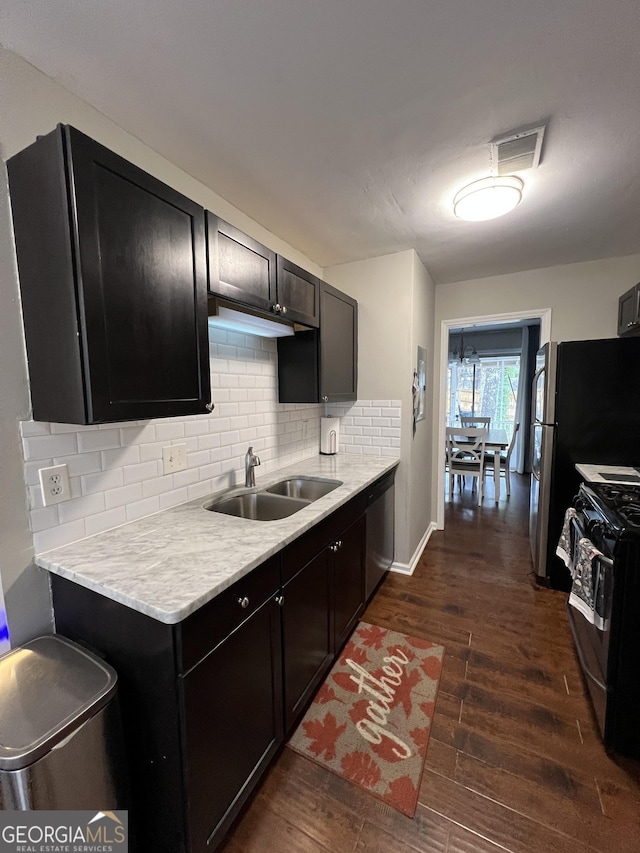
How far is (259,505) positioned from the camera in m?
1.90

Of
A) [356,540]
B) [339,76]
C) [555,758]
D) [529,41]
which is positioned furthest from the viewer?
[356,540]

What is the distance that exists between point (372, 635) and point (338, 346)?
6.13ft

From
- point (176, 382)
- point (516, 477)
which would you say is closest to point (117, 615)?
point (176, 382)

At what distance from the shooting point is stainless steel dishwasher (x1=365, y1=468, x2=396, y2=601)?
7.15 ft

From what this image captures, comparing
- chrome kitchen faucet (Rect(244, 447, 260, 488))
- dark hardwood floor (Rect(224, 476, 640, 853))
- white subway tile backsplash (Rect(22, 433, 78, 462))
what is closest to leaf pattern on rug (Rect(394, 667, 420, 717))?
dark hardwood floor (Rect(224, 476, 640, 853))

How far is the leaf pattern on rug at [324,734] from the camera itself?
54.3 inches

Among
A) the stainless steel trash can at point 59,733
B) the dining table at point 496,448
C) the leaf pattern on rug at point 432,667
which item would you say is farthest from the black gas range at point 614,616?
the dining table at point 496,448

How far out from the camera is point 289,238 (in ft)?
7.56

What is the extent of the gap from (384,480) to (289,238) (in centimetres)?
179

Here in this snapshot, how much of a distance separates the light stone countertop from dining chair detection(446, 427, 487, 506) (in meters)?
3.27

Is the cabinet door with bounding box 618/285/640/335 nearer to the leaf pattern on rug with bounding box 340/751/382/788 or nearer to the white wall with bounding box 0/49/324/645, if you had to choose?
the leaf pattern on rug with bounding box 340/751/382/788

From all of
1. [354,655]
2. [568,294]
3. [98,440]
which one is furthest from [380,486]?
[568,294]

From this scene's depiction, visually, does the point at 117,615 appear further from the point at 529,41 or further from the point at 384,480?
the point at 529,41

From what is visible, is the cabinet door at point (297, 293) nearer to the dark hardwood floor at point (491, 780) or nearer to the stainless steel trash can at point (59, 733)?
the stainless steel trash can at point (59, 733)
